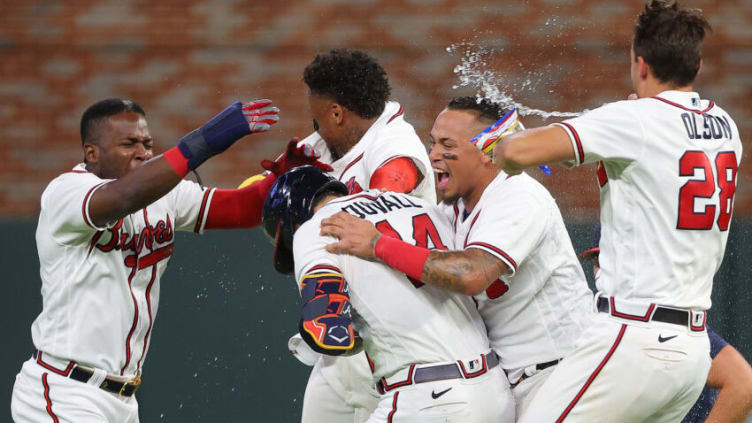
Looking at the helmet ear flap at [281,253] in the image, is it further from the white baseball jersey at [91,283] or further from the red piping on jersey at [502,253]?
the red piping on jersey at [502,253]

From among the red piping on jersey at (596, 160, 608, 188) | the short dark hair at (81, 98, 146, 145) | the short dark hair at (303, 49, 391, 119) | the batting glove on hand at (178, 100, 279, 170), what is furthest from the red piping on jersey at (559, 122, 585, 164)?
the short dark hair at (81, 98, 146, 145)

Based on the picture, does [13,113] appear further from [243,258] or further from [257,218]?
[257,218]

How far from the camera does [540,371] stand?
3.00 m

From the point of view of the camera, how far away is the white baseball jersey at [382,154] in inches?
147

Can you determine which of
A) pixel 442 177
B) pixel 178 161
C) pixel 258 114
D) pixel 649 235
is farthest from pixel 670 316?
pixel 178 161

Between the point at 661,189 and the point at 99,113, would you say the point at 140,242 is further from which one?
the point at 661,189

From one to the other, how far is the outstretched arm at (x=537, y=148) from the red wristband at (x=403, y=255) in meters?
0.37

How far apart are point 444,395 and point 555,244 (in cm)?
68

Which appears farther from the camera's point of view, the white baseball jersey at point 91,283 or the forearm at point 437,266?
the white baseball jersey at point 91,283

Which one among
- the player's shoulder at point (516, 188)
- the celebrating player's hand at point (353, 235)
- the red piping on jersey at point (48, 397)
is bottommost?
the red piping on jersey at point (48, 397)

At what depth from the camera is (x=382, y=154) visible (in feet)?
12.2

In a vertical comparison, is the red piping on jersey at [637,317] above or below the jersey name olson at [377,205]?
below

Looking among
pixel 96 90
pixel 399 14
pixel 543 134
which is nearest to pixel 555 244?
pixel 543 134

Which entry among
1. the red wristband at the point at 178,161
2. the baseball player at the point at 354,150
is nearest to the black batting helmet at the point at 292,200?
the red wristband at the point at 178,161
